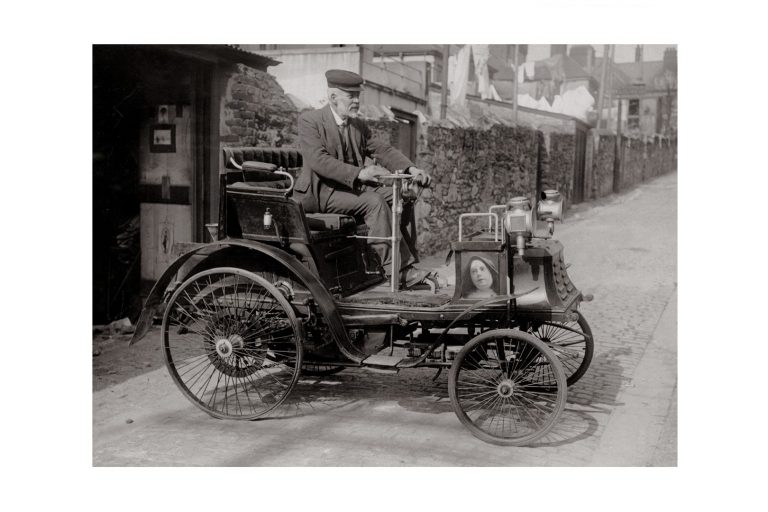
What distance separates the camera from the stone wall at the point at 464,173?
394 inches

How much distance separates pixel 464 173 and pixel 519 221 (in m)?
7.01

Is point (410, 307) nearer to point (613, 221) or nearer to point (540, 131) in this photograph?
point (613, 221)

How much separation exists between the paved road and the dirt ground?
10 centimetres

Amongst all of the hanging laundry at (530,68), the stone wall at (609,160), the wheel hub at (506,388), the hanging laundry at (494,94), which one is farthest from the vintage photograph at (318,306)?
the stone wall at (609,160)

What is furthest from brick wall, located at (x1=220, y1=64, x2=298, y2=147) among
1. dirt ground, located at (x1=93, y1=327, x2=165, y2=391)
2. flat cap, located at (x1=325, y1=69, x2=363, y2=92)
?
flat cap, located at (x1=325, y1=69, x2=363, y2=92)

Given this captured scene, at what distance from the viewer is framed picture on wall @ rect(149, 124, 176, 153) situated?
6688mm

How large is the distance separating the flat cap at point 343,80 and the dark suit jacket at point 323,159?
180 mm

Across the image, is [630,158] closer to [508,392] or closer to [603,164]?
[603,164]

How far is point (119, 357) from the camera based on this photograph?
18.7ft

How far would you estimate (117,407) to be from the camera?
473cm

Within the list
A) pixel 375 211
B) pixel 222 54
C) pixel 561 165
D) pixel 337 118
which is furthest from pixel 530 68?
pixel 561 165

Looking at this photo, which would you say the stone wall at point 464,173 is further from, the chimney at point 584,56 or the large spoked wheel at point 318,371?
the large spoked wheel at point 318,371

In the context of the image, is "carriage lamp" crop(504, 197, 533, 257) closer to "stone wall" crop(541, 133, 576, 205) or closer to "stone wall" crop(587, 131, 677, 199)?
"stone wall" crop(541, 133, 576, 205)
